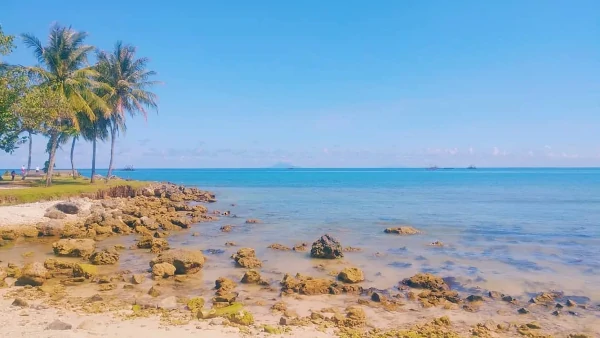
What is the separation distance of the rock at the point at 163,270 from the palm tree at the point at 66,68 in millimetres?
25257

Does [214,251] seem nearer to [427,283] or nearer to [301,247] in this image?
[301,247]

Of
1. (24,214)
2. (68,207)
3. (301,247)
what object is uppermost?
(68,207)

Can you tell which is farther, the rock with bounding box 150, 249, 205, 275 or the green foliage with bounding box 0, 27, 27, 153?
the green foliage with bounding box 0, 27, 27, 153

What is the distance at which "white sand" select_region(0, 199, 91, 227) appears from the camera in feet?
73.6

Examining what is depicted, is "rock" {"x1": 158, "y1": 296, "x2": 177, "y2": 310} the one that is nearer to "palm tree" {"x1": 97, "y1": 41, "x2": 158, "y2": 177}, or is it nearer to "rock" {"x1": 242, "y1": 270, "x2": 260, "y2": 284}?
"rock" {"x1": 242, "y1": 270, "x2": 260, "y2": 284}

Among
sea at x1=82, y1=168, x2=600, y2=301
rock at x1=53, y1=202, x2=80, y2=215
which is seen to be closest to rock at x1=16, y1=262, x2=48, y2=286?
sea at x1=82, y1=168, x2=600, y2=301

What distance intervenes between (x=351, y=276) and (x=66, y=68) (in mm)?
33233

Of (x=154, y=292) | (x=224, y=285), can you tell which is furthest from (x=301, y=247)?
(x=154, y=292)

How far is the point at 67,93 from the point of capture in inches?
1361

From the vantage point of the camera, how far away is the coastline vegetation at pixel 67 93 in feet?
72.4

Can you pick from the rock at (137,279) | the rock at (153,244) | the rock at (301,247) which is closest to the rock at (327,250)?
the rock at (301,247)

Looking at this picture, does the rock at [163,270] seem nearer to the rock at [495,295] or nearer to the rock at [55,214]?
the rock at [495,295]

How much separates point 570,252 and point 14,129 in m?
28.3

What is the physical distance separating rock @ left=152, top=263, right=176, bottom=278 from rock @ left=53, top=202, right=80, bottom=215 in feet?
49.7
